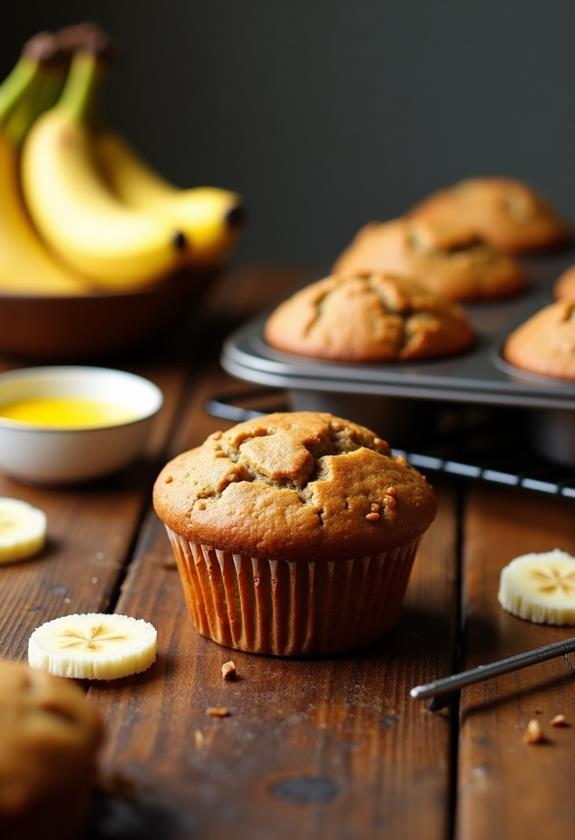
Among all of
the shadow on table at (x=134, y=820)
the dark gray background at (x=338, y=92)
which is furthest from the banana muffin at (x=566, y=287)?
the dark gray background at (x=338, y=92)

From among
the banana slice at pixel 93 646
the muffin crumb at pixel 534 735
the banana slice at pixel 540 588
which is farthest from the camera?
the banana slice at pixel 540 588

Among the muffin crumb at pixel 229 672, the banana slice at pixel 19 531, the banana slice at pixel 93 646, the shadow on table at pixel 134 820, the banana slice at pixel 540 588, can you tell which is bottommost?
the banana slice at pixel 540 588

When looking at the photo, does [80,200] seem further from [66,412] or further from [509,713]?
[509,713]

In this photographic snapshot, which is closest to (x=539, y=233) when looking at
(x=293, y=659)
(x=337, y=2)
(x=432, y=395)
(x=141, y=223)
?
(x=141, y=223)

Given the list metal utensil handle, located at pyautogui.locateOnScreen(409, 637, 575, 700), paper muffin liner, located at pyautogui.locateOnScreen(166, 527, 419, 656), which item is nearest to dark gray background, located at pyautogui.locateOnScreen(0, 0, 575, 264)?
paper muffin liner, located at pyautogui.locateOnScreen(166, 527, 419, 656)

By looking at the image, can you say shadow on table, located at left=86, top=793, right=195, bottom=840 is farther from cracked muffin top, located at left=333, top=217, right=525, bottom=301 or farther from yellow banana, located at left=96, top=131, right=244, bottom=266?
yellow banana, located at left=96, top=131, right=244, bottom=266

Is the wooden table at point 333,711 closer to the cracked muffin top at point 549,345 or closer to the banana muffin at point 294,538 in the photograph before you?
the banana muffin at point 294,538
